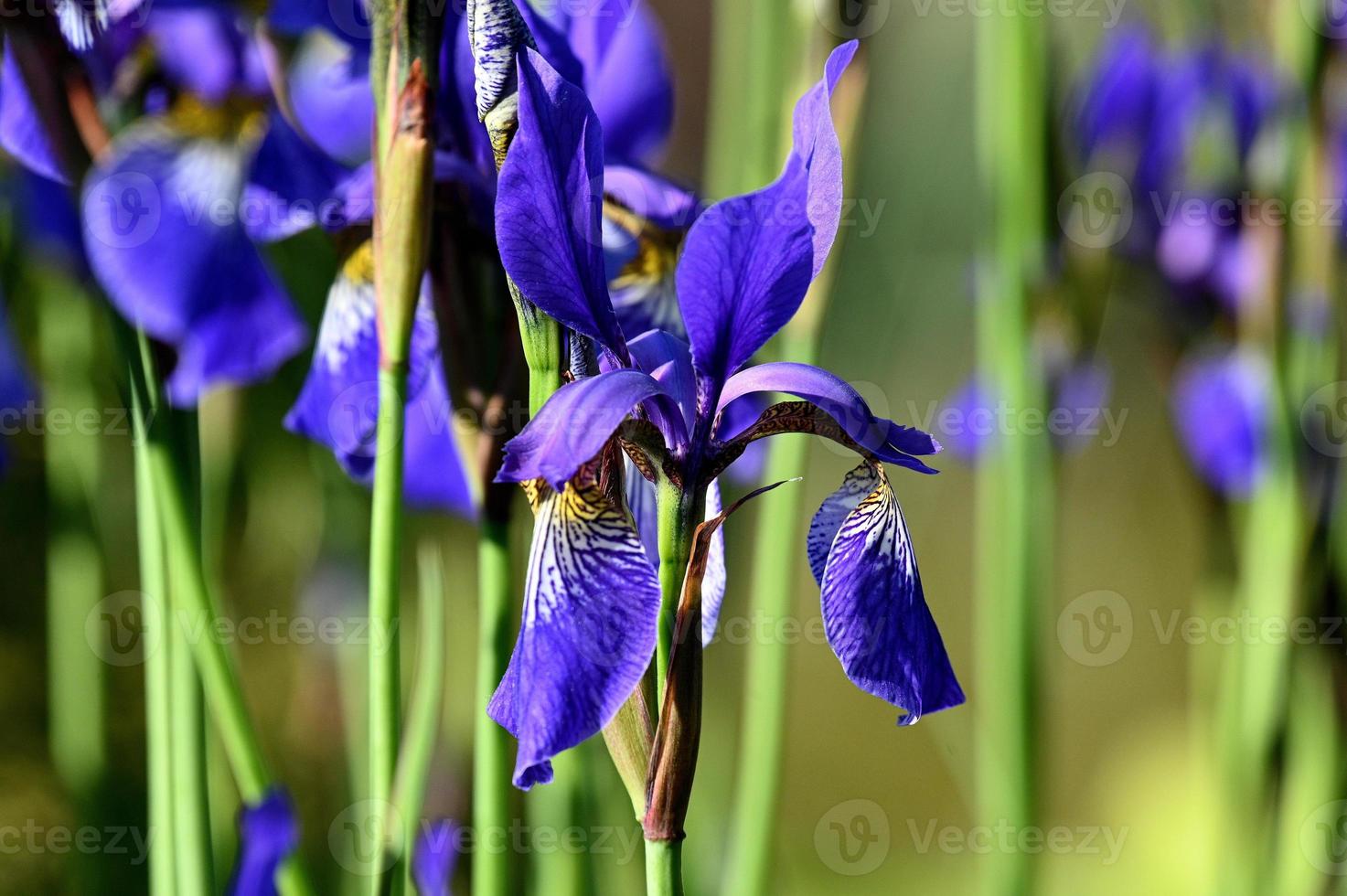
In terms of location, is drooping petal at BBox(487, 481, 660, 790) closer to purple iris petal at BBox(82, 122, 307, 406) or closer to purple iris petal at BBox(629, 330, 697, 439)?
purple iris petal at BBox(629, 330, 697, 439)

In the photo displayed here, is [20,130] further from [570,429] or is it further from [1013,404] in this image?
[1013,404]

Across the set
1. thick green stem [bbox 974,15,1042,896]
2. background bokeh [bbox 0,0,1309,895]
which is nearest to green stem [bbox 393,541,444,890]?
background bokeh [bbox 0,0,1309,895]

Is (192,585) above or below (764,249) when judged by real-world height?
below

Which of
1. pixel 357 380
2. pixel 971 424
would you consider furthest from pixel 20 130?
pixel 971 424

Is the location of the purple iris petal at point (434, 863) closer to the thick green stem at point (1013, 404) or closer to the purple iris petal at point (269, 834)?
the purple iris petal at point (269, 834)

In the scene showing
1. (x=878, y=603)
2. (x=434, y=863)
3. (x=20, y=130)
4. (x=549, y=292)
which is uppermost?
(x=20, y=130)

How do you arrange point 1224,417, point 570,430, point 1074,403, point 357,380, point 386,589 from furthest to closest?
1. point 1224,417
2. point 1074,403
3. point 357,380
4. point 386,589
5. point 570,430

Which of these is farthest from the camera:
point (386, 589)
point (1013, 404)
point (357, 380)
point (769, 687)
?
point (1013, 404)

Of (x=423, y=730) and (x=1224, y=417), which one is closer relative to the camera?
(x=423, y=730)
